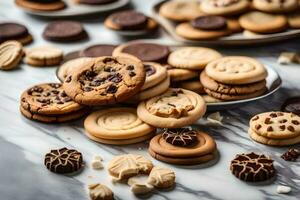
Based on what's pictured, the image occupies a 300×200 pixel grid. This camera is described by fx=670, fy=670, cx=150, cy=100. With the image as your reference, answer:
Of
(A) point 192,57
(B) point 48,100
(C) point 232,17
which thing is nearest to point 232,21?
(C) point 232,17

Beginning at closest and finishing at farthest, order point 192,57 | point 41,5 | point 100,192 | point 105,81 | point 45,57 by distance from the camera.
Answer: point 100,192
point 105,81
point 192,57
point 45,57
point 41,5

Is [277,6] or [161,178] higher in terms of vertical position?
[277,6]

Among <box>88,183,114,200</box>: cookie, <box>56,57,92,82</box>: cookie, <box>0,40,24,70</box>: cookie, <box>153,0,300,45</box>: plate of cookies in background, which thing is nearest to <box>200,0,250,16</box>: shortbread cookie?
<box>153,0,300,45</box>: plate of cookies in background

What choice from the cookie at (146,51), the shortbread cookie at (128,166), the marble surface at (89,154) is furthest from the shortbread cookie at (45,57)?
the shortbread cookie at (128,166)

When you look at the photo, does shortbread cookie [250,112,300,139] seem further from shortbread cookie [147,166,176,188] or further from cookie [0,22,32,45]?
cookie [0,22,32,45]

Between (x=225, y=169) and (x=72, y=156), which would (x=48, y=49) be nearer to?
(x=72, y=156)

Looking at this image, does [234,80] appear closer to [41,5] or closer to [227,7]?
[227,7]
